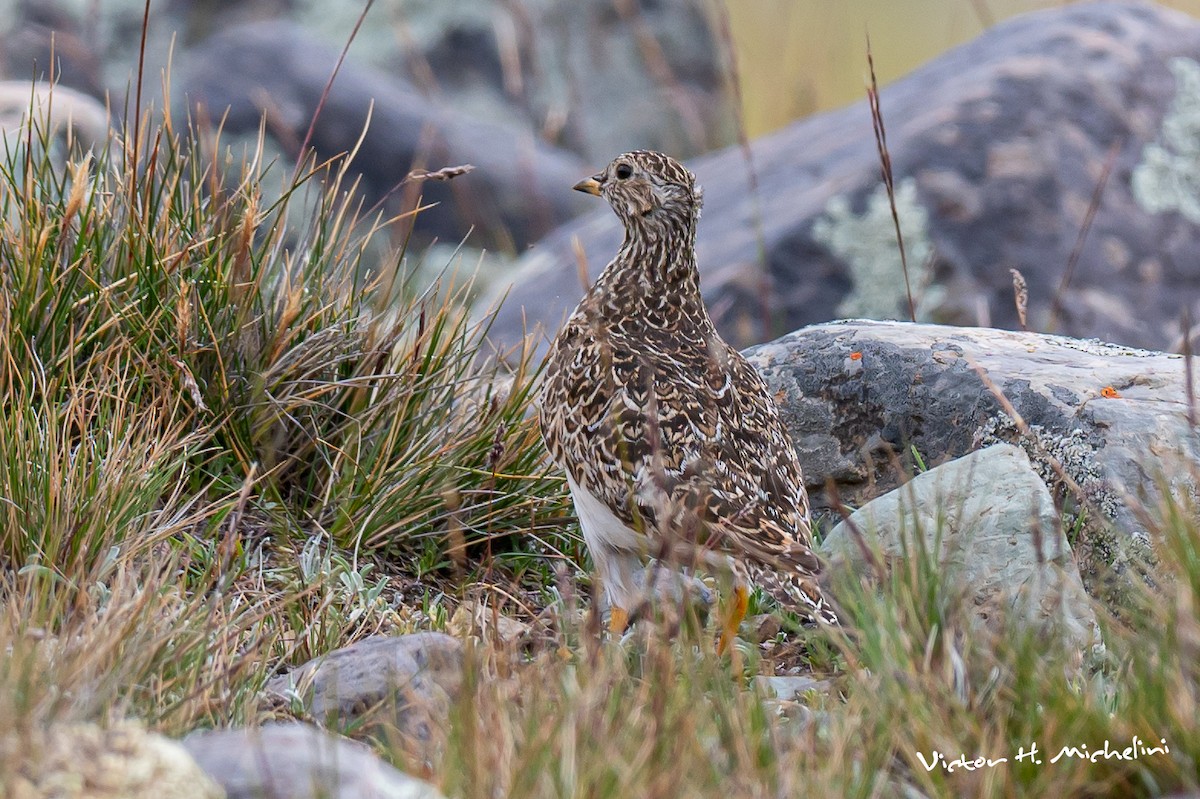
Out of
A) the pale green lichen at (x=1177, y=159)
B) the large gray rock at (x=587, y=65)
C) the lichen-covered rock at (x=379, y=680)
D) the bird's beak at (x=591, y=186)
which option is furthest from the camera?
the large gray rock at (x=587, y=65)

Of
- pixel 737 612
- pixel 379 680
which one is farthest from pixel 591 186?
pixel 379 680

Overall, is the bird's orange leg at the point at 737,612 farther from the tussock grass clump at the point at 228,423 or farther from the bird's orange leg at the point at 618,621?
the tussock grass clump at the point at 228,423

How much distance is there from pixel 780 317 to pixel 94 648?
170 inches

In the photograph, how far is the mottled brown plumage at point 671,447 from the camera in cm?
402

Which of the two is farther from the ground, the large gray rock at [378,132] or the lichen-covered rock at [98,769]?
the lichen-covered rock at [98,769]

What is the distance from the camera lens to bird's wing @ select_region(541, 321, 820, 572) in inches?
160

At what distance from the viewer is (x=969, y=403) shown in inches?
186

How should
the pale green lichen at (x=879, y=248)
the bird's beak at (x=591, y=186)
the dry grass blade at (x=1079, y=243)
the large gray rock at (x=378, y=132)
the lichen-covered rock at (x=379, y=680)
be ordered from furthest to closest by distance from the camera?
the large gray rock at (x=378, y=132) → the pale green lichen at (x=879, y=248) → the dry grass blade at (x=1079, y=243) → the bird's beak at (x=591, y=186) → the lichen-covered rock at (x=379, y=680)

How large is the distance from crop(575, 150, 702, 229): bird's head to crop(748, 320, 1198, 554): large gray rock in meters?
0.64

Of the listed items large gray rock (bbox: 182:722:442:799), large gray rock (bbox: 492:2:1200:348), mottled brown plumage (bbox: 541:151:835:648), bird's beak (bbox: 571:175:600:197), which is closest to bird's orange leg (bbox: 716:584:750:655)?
mottled brown plumage (bbox: 541:151:835:648)

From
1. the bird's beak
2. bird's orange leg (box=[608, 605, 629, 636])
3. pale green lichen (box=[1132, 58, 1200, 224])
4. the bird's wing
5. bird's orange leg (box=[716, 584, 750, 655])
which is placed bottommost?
bird's orange leg (box=[608, 605, 629, 636])

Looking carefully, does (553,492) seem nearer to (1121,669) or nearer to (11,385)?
(11,385)

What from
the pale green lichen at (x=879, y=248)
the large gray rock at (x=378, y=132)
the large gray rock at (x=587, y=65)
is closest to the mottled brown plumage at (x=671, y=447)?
the pale green lichen at (x=879, y=248)

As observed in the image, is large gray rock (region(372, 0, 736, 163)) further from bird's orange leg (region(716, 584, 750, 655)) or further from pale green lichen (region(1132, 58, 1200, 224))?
bird's orange leg (region(716, 584, 750, 655))
